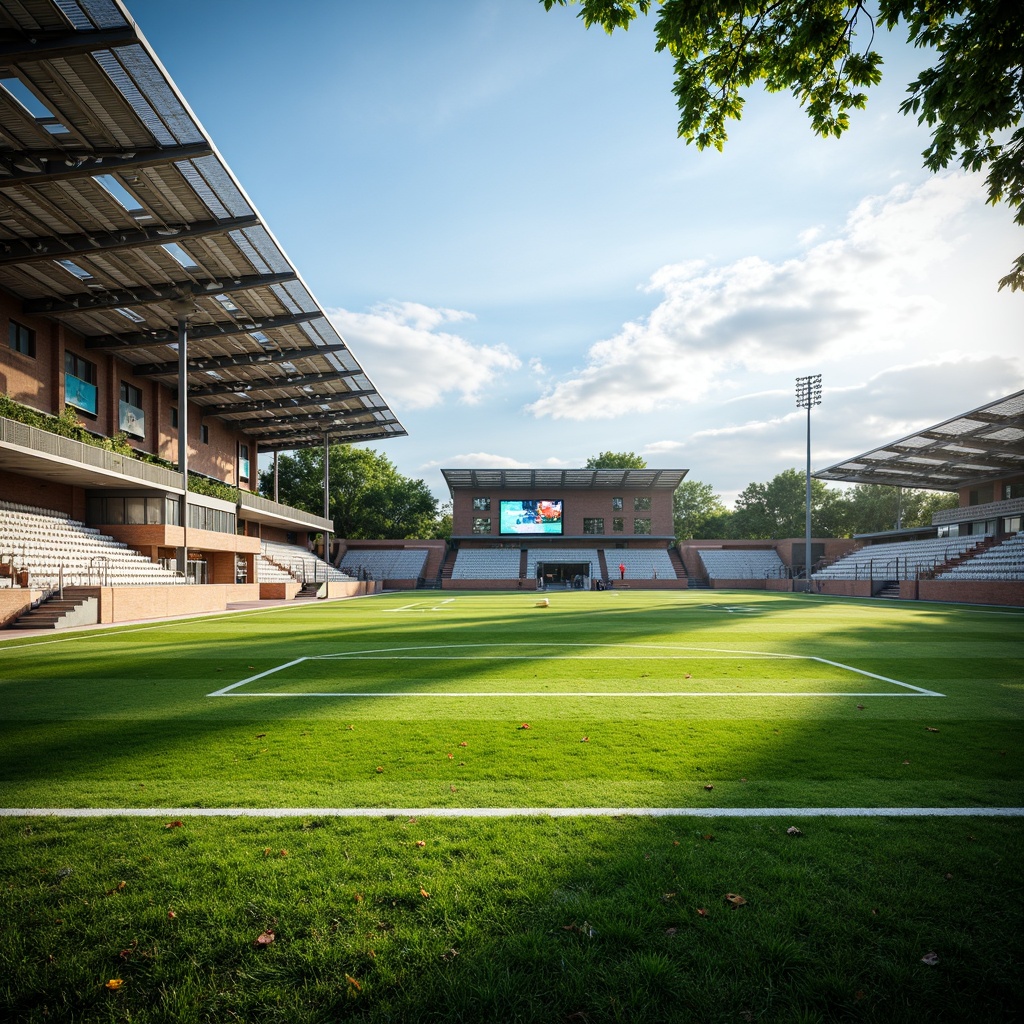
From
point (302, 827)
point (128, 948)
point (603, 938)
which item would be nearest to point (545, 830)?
point (603, 938)

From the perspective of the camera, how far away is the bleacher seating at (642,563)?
2359 inches

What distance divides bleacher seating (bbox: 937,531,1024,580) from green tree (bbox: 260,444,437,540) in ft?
189

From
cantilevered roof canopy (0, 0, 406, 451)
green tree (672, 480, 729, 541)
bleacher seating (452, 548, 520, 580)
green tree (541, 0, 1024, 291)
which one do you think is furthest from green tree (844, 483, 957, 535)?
green tree (541, 0, 1024, 291)

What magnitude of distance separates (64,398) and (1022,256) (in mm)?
36782

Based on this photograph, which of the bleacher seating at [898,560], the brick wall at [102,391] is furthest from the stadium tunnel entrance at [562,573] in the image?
the brick wall at [102,391]

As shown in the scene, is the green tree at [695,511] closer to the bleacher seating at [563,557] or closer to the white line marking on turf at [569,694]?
the bleacher seating at [563,557]

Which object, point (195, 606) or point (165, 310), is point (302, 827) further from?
point (165, 310)

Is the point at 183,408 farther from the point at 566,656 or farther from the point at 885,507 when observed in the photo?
the point at 885,507

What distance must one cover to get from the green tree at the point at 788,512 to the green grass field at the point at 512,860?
8497cm

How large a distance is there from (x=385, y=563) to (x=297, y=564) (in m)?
15.5

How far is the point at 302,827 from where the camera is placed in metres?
3.97

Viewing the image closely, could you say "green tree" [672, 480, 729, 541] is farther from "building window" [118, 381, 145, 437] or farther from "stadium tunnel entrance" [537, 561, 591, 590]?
"building window" [118, 381, 145, 437]

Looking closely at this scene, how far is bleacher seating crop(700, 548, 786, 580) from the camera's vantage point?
192ft

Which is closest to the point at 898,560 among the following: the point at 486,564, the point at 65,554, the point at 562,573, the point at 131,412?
the point at 562,573
